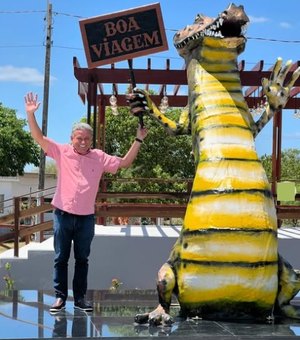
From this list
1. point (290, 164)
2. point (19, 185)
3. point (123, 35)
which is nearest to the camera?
point (123, 35)

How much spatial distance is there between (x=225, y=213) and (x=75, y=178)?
104 centimetres

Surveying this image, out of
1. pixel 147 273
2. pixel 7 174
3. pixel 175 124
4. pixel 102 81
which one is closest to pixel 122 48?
pixel 175 124

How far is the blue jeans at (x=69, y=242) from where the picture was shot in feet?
12.9

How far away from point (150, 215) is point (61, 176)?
533 centimetres

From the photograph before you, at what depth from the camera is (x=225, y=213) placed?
3707 mm

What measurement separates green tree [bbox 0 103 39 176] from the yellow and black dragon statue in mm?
28093

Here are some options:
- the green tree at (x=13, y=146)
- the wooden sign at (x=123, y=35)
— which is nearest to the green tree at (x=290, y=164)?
the green tree at (x=13, y=146)

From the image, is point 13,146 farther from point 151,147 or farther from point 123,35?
point 123,35

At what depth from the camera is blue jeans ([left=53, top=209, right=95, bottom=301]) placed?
3.94 metres

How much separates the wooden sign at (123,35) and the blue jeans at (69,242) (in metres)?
1.33

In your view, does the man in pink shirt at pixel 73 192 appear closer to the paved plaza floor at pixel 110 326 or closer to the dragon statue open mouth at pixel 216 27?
the paved plaza floor at pixel 110 326

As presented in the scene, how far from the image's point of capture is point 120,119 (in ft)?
74.7

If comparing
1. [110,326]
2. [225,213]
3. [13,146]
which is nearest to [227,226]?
[225,213]

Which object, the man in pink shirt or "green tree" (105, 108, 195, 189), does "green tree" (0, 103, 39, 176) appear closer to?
"green tree" (105, 108, 195, 189)
